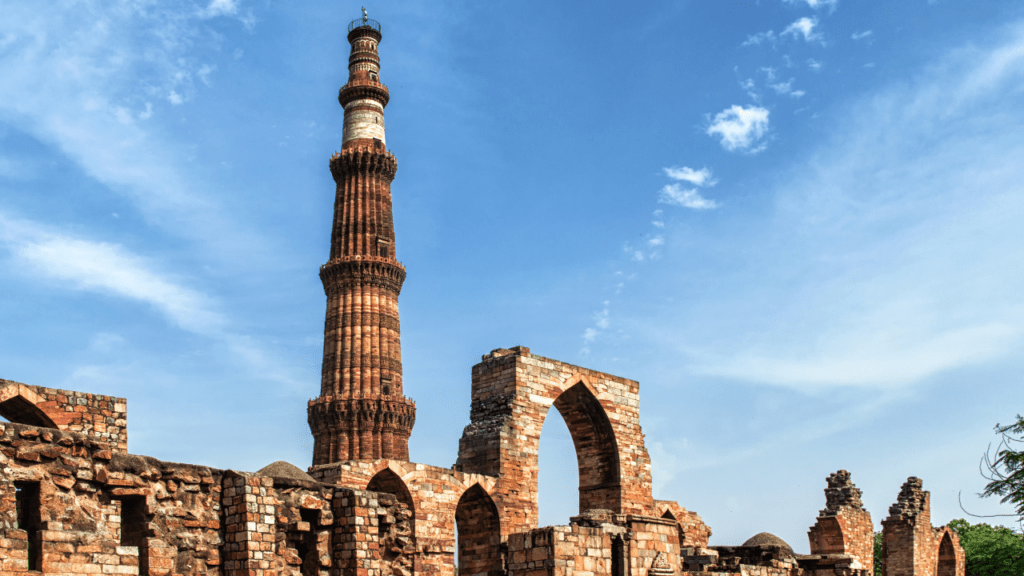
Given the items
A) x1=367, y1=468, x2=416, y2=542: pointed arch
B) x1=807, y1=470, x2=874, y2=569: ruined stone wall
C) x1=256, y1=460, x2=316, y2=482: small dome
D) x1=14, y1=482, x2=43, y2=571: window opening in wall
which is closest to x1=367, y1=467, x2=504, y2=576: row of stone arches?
x1=367, y1=468, x2=416, y2=542: pointed arch

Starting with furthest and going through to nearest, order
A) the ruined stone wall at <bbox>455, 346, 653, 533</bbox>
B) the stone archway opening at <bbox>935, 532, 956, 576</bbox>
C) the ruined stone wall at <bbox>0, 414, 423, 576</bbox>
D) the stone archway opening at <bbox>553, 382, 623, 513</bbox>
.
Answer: the stone archway opening at <bbox>935, 532, 956, 576</bbox> < the stone archway opening at <bbox>553, 382, 623, 513</bbox> < the ruined stone wall at <bbox>455, 346, 653, 533</bbox> < the ruined stone wall at <bbox>0, 414, 423, 576</bbox>

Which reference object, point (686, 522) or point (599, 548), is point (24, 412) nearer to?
point (599, 548)

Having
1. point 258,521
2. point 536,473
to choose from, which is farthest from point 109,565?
point 536,473

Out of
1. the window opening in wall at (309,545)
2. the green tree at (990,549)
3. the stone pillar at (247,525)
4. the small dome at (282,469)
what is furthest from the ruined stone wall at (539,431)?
the green tree at (990,549)

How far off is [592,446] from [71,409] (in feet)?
32.6

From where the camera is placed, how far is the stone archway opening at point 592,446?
747 inches

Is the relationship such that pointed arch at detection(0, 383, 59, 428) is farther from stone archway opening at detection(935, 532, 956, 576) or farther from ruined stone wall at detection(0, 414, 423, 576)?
stone archway opening at detection(935, 532, 956, 576)

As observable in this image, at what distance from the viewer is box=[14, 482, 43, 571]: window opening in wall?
24.6 ft

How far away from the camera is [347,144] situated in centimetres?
3291

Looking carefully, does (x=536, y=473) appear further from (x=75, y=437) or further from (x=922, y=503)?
(x=922, y=503)

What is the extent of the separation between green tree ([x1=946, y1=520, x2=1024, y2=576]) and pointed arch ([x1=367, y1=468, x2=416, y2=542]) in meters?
18.7

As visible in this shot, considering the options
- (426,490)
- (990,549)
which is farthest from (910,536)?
(426,490)

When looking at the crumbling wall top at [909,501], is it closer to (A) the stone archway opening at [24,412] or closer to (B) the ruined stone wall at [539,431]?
(B) the ruined stone wall at [539,431]

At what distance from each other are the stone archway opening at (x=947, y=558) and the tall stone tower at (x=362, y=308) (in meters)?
15.7
